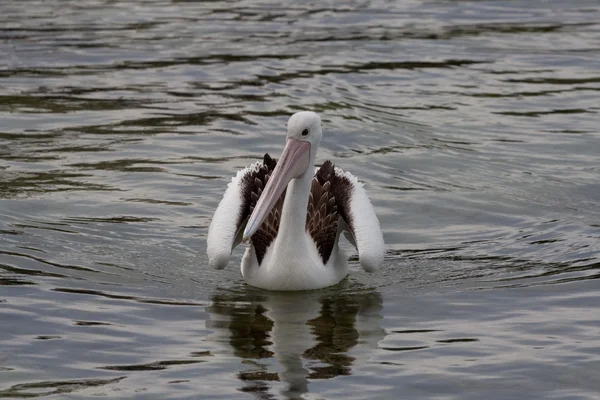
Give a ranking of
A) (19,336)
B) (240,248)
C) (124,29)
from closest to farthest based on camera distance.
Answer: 1. (19,336)
2. (240,248)
3. (124,29)

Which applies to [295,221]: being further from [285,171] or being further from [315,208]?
[315,208]

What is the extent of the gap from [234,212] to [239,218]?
0.16ft

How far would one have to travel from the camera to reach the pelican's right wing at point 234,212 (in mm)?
8109

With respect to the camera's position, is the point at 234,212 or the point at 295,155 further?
the point at 234,212

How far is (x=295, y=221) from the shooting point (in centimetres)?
818

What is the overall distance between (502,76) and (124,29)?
5.50 metres

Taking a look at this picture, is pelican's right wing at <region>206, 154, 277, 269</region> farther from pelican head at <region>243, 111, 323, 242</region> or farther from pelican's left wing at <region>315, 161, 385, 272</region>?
pelican's left wing at <region>315, 161, 385, 272</region>

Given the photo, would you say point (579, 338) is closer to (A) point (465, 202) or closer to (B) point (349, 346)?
(B) point (349, 346)

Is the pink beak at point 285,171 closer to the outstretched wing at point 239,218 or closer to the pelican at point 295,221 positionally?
the pelican at point 295,221

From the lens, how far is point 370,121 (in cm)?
1293

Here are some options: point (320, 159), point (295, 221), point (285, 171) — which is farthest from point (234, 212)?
point (320, 159)

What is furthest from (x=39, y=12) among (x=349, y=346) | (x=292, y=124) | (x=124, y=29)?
(x=349, y=346)

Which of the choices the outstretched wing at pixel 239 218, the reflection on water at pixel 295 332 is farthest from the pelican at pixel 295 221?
the reflection on water at pixel 295 332

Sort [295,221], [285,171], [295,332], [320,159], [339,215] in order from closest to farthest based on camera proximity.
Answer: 1. [295,332]
2. [285,171]
3. [295,221]
4. [339,215]
5. [320,159]
